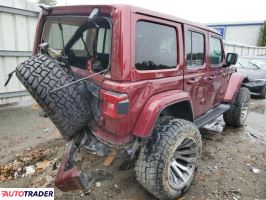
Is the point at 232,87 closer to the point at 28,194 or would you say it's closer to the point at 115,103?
the point at 115,103

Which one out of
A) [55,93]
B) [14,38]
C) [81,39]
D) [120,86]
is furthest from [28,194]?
[14,38]

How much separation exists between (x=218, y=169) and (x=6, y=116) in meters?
4.33

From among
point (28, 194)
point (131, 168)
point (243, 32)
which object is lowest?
point (131, 168)

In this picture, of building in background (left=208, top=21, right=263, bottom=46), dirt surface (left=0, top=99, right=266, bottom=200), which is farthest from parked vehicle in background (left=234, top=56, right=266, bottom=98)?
building in background (left=208, top=21, right=263, bottom=46)

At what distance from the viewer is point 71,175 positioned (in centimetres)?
231

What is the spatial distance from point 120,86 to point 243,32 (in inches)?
1314

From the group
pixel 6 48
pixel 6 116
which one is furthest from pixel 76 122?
pixel 6 48

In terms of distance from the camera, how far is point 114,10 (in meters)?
2.19

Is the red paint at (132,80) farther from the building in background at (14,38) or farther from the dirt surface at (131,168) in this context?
the building in background at (14,38)

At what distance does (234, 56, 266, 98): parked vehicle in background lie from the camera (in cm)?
834

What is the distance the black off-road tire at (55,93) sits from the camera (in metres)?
2.20

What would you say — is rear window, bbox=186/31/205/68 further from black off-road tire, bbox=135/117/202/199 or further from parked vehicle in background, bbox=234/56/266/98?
parked vehicle in background, bbox=234/56/266/98

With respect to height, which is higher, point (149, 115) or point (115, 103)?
point (115, 103)

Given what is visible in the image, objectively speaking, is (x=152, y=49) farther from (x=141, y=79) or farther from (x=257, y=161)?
(x=257, y=161)
